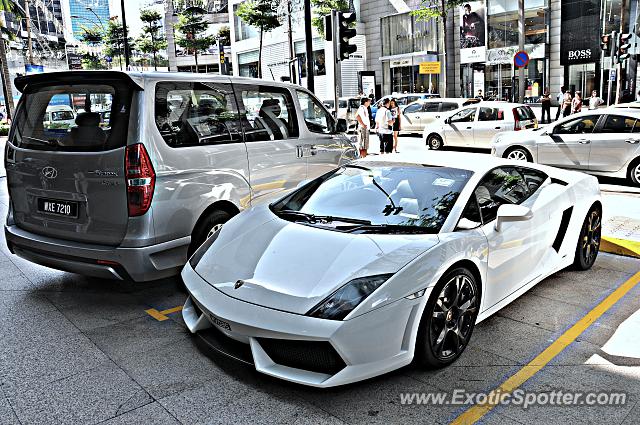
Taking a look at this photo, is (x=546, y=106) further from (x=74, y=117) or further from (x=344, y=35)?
(x=74, y=117)

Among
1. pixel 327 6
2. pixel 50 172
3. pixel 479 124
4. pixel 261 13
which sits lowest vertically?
pixel 479 124

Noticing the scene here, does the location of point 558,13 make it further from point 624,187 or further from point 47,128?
point 47,128

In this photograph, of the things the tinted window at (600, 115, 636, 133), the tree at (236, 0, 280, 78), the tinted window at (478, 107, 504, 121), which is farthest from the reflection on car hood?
the tree at (236, 0, 280, 78)

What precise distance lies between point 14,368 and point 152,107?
2155 millimetres

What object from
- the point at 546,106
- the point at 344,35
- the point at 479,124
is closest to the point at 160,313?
the point at 344,35

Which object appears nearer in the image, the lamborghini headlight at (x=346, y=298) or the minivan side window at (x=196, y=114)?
the lamborghini headlight at (x=346, y=298)

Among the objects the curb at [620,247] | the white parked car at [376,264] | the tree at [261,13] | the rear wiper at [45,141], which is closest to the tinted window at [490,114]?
the curb at [620,247]

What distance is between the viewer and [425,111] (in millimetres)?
22891

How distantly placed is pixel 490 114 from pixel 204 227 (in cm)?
1322

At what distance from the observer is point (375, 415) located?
3.10 metres

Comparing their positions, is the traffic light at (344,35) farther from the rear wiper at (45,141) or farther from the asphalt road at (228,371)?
the asphalt road at (228,371)

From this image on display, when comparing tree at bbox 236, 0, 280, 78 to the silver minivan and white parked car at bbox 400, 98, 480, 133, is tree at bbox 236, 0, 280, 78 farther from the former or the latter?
the silver minivan

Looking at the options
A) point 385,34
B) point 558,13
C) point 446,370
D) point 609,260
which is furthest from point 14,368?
point 385,34

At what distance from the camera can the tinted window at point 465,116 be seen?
55.7 feet
